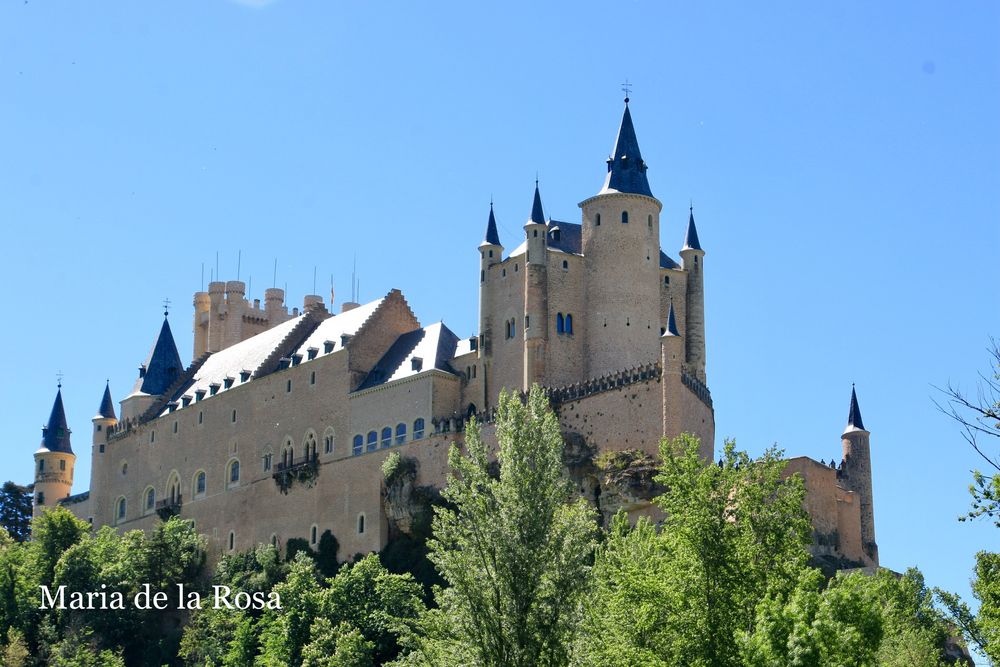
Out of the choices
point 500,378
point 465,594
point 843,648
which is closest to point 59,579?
point 500,378

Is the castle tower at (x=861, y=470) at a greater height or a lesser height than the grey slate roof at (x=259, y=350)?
lesser

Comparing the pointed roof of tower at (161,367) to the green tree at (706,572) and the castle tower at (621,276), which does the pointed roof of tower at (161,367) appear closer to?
the castle tower at (621,276)

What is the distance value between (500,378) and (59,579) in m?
27.4

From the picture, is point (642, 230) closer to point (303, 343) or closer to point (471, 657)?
point (303, 343)

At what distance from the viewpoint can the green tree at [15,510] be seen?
399 feet

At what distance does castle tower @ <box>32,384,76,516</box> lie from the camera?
11922 cm

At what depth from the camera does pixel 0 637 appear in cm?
9044

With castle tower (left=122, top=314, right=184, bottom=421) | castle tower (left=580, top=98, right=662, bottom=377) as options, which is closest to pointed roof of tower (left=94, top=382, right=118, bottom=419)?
castle tower (left=122, top=314, right=184, bottom=421)

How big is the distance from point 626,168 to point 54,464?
55.9 metres

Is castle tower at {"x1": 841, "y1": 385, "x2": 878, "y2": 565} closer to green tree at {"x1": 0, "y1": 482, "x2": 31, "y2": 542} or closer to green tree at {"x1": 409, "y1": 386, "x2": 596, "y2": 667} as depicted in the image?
green tree at {"x1": 409, "y1": 386, "x2": 596, "y2": 667}

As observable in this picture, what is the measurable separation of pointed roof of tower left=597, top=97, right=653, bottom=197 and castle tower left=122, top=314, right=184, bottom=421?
39592mm

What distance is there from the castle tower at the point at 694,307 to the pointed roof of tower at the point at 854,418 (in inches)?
312

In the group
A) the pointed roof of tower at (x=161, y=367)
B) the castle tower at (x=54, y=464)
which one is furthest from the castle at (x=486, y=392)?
the castle tower at (x=54, y=464)

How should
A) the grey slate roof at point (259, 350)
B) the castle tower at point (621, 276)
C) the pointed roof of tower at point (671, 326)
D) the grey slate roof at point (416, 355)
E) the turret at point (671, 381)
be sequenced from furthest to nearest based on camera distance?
the grey slate roof at point (259, 350)
the grey slate roof at point (416, 355)
the castle tower at point (621, 276)
the pointed roof of tower at point (671, 326)
the turret at point (671, 381)
